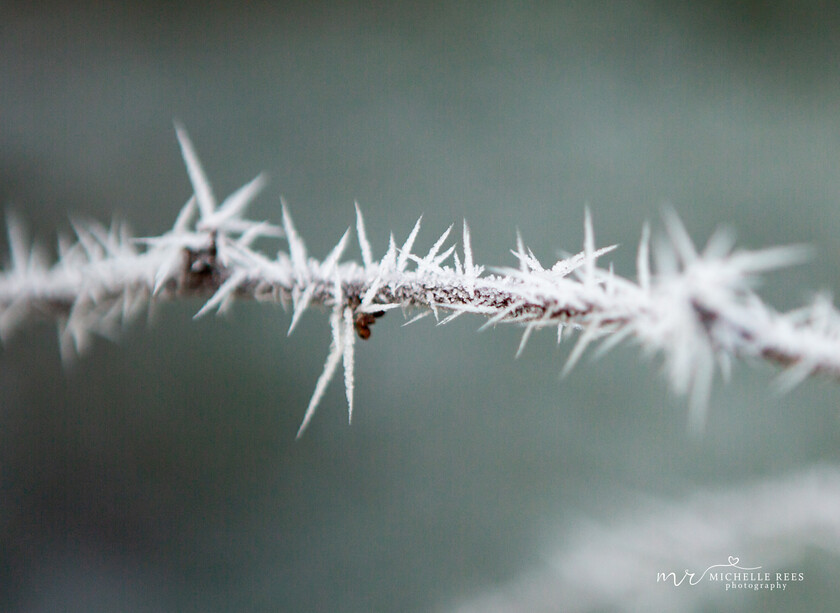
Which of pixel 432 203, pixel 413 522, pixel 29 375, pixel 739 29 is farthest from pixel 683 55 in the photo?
pixel 29 375

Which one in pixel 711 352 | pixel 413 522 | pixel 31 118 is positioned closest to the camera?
pixel 711 352

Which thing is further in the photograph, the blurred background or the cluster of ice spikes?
the blurred background

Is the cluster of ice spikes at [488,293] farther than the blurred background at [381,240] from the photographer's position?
No

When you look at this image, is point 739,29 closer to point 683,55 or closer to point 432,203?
point 683,55

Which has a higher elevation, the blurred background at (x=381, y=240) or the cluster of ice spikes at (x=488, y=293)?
the blurred background at (x=381, y=240)

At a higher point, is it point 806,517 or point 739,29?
point 739,29

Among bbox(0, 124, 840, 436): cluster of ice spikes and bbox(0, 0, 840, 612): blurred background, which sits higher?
bbox(0, 0, 840, 612): blurred background
